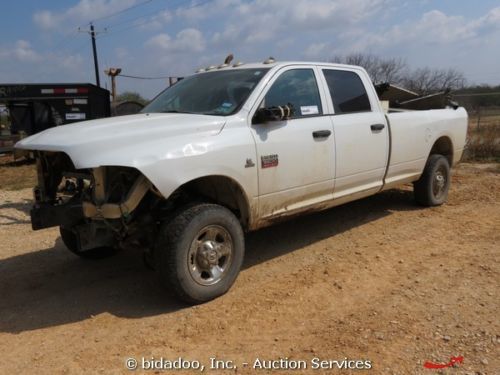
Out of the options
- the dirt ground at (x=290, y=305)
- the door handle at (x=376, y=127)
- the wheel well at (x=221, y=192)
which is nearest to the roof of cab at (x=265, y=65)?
the door handle at (x=376, y=127)

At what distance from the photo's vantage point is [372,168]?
5598 mm

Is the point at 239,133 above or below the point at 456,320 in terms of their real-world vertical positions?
above

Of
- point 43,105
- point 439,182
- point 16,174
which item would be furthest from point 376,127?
point 43,105

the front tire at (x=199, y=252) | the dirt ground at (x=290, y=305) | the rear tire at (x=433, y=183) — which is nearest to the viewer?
the dirt ground at (x=290, y=305)

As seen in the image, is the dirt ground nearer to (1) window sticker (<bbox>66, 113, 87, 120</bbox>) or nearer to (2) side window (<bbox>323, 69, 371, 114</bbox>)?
(2) side window (<bbox>323, 69, 371, 114</bbox>)

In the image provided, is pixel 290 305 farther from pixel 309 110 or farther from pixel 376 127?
pixel 376 127

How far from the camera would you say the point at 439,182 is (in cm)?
702

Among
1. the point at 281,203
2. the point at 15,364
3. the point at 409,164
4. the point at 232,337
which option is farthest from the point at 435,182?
the point at 15,364

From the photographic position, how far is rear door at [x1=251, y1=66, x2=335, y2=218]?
4.38 meters

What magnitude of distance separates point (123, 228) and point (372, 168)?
298 cm

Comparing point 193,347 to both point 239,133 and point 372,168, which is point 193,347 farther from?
point 372,168

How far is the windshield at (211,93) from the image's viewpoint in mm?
4453

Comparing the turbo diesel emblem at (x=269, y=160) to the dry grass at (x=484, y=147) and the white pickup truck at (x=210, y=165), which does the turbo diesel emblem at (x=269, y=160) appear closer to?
the white pickup truck at (x=210, y=165)

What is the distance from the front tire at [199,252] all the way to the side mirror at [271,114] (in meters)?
0.87
